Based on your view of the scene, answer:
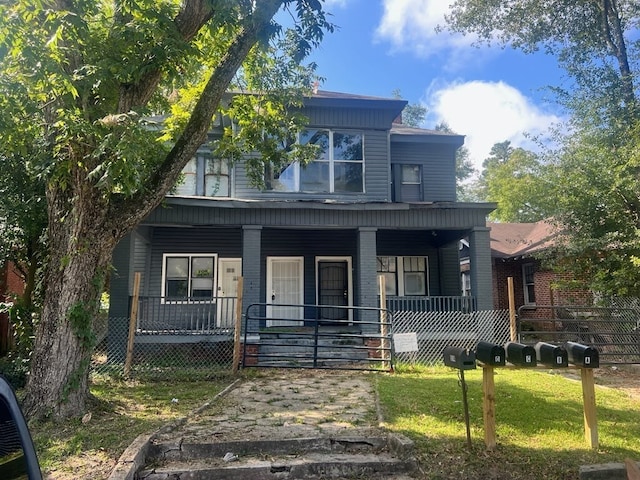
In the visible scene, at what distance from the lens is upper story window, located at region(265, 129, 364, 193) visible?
1232 cm

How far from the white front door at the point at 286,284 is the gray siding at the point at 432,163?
15.4ft

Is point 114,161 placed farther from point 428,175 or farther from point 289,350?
point 428,175

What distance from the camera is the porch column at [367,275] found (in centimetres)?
1106

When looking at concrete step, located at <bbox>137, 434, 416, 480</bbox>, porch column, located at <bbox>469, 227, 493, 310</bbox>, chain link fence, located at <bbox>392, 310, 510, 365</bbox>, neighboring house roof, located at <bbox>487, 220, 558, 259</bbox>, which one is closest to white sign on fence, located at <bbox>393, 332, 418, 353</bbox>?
chain link fence, located at <bbox>392, 310, 510, 365</bbox>

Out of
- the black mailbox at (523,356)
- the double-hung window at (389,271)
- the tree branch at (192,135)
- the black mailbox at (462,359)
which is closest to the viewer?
the black mailbox at (462,359)

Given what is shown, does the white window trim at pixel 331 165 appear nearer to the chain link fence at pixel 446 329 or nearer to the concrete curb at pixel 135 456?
the chain link fence at pixel 446 329

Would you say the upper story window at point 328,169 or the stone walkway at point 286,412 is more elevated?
the upper story window at point 328,169

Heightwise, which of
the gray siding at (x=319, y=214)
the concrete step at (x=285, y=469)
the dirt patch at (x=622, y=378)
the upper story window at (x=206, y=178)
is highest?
the upper story window at (x=206, y=178)

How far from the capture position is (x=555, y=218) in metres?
13.5

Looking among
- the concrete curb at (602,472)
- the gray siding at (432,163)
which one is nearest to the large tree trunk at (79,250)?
the concrete curb at (602,472)

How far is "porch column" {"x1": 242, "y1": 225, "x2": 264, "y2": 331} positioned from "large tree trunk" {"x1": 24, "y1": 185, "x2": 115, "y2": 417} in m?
4.91

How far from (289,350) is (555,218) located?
9.10m

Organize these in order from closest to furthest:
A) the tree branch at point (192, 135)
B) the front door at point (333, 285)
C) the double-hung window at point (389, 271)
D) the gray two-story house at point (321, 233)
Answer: the tree branch at point (192, 135) → the gray two-story house at point (321, 233) → the front door at point (333, 285) → the double-hung window at point (389, 271)

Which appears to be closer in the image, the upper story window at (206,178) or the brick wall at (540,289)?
the upper story window at (206,178)
